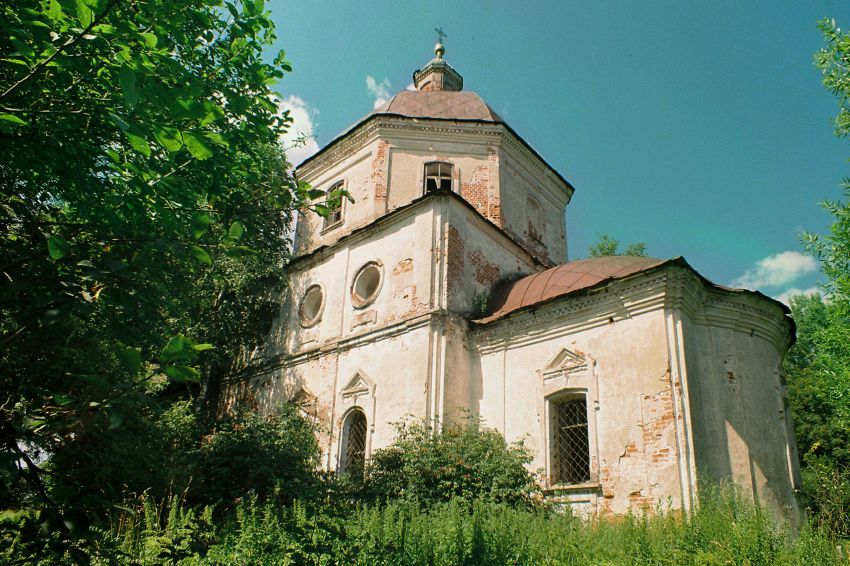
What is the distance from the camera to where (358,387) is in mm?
12445

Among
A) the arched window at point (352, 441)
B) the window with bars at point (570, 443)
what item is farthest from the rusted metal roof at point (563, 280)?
the arched window at point (352, 441)

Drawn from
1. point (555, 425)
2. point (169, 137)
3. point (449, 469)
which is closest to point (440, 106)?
point (555, 425)

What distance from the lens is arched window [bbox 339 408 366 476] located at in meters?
12.3

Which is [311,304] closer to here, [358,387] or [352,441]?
[358,387]

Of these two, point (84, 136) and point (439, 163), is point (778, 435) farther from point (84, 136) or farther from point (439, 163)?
point (84, 136)

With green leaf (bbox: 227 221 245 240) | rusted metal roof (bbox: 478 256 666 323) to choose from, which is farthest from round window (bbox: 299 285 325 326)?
green leaf (bbox: 227 221 245 240)

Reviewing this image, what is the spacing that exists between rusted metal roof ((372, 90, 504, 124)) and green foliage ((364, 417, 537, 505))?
8.66 m

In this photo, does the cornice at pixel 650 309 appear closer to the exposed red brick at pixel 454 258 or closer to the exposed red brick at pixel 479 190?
the exposed red brick at pixel 454 258

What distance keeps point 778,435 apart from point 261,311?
12.4 metres

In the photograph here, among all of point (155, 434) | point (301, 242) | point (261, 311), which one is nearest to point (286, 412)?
point (155, 434)

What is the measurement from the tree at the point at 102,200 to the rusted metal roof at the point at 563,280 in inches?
245

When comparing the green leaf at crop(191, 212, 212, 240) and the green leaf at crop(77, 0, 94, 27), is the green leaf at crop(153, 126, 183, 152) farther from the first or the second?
the green leaf at crop(77, 0, 94, 27)

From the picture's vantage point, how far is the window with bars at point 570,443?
10.0 meters

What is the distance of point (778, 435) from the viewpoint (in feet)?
32.9
